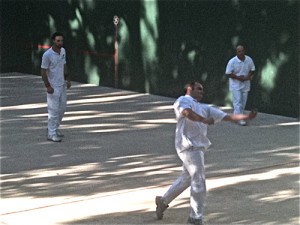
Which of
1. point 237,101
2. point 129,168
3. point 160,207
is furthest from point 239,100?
point 160,207

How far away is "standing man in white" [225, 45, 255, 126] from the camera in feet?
48.6

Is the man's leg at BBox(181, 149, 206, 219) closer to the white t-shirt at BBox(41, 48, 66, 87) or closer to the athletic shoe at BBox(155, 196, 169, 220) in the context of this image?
the athletic shoe at BBox(155, 196, 169, 220)

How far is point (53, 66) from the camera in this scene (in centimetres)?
1271

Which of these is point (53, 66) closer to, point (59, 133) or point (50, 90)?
point (50, 90)

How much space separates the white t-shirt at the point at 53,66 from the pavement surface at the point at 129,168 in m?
1.11

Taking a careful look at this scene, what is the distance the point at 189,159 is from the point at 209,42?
10.3 meters

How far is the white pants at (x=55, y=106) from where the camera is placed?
12.8m

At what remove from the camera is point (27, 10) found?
24.4m

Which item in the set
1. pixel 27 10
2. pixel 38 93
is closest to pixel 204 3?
pixel 38 93

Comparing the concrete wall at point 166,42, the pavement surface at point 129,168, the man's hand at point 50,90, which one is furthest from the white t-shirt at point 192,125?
the concrete wall at point 166,42

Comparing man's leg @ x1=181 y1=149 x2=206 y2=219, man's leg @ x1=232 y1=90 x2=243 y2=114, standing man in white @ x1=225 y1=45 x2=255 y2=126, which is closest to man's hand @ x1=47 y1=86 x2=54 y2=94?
standing man in white @ x1=225 y1=45 x2=255 y2=126

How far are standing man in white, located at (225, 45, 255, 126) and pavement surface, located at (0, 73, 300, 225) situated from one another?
1.90 feet

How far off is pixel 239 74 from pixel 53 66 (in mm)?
4095

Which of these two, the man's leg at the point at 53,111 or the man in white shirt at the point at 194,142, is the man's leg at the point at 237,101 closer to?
the man's leg at the point at 53,111
